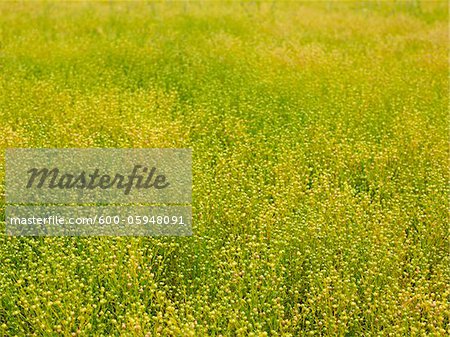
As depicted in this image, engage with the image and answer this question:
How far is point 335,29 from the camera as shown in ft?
40.5

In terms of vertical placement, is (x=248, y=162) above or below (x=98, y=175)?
below

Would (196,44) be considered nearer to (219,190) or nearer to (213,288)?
(219,190)

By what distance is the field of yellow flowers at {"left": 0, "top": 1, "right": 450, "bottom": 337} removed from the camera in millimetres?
4199

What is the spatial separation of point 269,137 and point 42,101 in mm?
3233

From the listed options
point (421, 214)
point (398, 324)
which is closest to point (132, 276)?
point (398, 324)

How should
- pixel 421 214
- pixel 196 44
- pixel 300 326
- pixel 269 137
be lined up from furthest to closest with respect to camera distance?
1. pixel 196 44
2. pixel 269 137
3. pixel 421 214
4. pixel 300 326

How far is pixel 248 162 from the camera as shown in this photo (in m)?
6.66

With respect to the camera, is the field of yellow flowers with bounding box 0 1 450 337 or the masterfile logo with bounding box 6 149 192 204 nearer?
the field of yellow flowers with bounding box 0 1 450 337

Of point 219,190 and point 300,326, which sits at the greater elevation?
point 219,190

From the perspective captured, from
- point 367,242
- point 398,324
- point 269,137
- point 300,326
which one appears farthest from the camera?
point 269,137

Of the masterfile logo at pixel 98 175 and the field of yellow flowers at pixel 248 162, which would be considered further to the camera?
the masterfile logo at pixel 98 175

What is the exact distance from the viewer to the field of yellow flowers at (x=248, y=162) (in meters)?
4.20

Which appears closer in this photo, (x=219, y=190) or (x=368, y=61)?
(x=219, y=190)

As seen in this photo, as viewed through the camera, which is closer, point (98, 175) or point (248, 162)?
point (98, 175)
